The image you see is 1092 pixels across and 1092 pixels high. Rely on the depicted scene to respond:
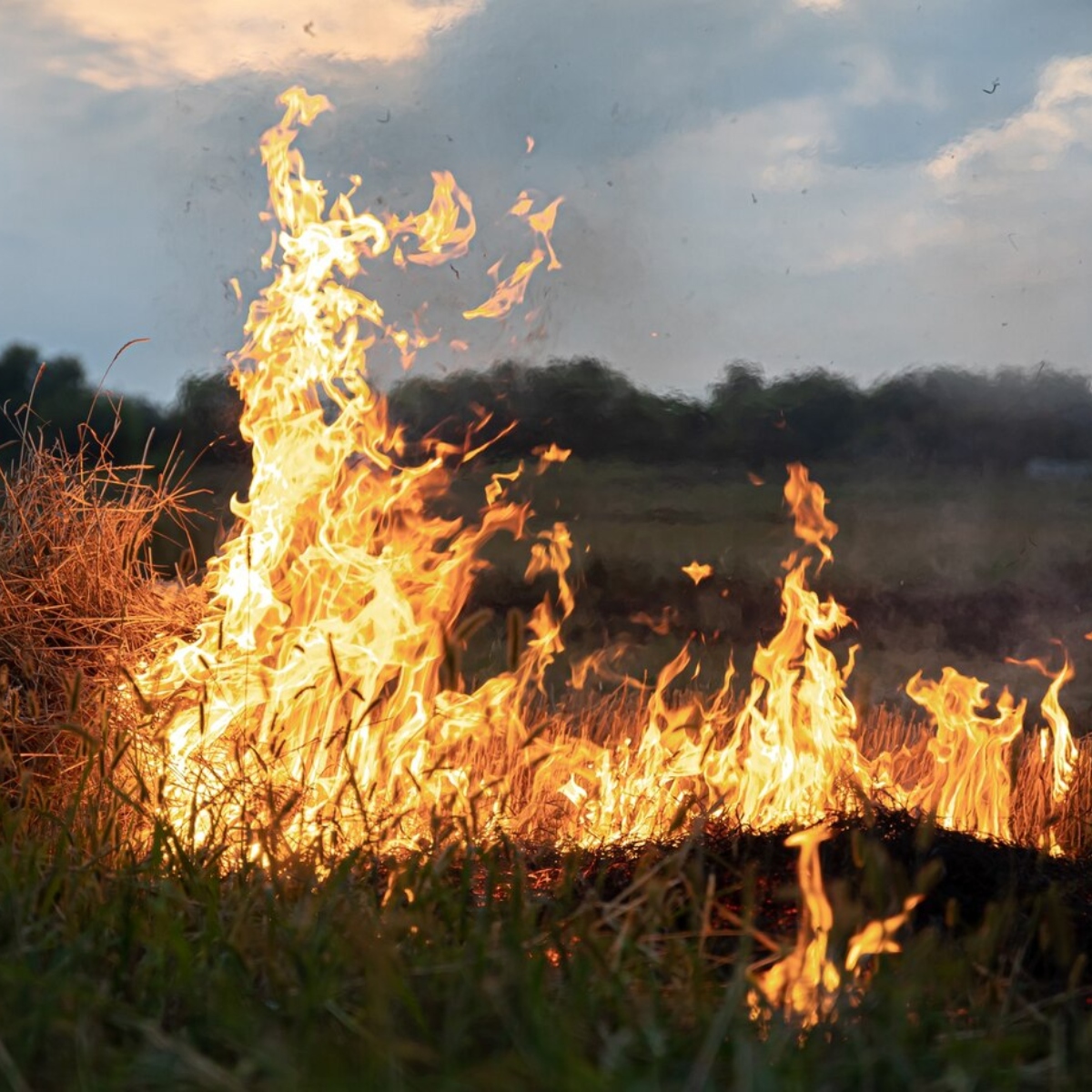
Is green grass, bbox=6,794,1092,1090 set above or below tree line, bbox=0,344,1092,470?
below

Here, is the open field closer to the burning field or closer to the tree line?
the tree line

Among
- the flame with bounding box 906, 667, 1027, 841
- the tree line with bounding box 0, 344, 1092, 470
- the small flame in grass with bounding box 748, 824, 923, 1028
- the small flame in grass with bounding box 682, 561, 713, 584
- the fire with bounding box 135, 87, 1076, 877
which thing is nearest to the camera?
the small flame in grass with bounding box 748, 824, 923, 1028

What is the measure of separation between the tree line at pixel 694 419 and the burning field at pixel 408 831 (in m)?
7.05

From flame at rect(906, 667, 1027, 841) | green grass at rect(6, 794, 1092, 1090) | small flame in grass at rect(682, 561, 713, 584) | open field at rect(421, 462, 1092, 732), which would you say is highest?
open field at rect(421, 462, 1092, 732)

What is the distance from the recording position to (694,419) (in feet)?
54.5

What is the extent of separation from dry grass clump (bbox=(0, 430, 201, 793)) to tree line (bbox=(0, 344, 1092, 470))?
25.6 feet

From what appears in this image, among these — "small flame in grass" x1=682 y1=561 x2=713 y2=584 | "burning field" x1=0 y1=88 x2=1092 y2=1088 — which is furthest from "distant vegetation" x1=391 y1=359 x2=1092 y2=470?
"burning field" x1=0 y1=88 x2=1092 y2=1088

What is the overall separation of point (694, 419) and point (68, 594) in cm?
1156

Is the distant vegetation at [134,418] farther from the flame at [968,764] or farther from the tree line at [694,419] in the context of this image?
the flame at [968,764]

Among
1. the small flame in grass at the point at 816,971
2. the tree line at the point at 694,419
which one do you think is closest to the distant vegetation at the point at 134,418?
the tree line at the point at 694,419

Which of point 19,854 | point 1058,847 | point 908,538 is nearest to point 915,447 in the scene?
point 908,538

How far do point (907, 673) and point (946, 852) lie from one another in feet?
40.8

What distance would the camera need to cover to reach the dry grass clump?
18.4 ft

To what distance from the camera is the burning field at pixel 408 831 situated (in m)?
2.68
